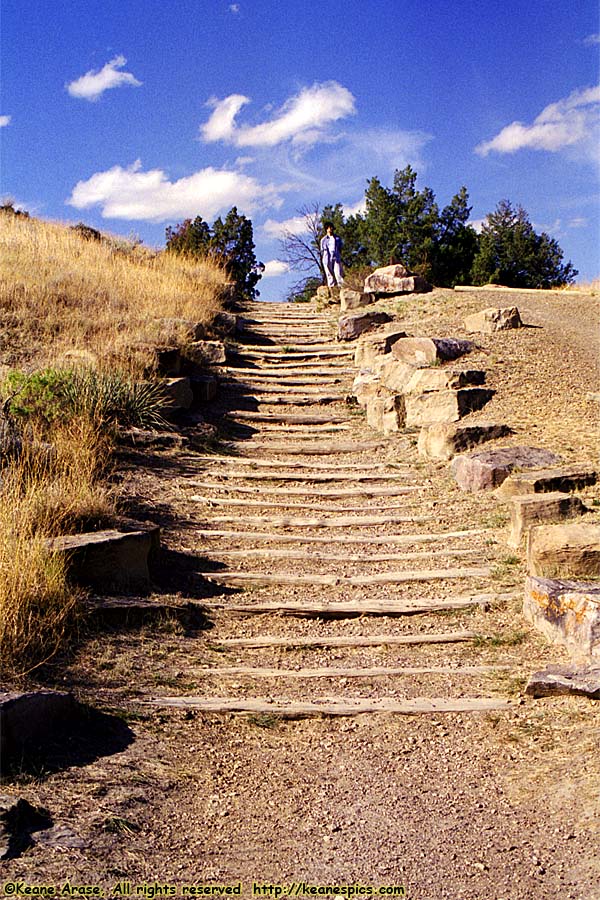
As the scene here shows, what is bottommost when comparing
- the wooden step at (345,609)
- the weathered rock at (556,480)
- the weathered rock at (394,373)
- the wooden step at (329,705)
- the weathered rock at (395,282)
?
the wooden step at (329,705)

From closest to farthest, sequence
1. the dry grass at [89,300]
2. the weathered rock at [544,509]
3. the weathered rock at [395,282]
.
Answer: the weathered rock at [544,509]
the dry grass at [89,300]
the weathered rock at [395,282]

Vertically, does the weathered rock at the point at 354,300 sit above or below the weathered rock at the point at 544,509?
above

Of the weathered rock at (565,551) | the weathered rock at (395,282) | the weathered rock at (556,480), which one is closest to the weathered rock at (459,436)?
the weathered rock at (556,480)

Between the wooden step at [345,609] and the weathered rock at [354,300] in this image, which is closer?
the wooden step at [345,609]

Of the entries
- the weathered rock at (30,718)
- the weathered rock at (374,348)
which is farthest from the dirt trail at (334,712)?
the weathered rock at (374,348)

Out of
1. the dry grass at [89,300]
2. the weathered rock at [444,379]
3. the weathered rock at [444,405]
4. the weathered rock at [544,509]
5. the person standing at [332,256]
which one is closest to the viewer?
the weathered rock at [544,509]

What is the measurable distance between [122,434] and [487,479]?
12.0ft

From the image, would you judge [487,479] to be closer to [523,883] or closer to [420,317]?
[523,883]

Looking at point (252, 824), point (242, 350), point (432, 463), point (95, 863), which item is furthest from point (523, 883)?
point (242, 350)

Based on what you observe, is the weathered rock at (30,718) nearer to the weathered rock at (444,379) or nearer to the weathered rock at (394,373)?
the weathered rock at (444,379)

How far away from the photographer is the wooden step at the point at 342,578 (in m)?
6.56

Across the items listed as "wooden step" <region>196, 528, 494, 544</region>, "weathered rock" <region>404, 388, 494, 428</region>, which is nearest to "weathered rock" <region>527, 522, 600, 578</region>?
"wooden step" <region>196, 528, 494, 544</region>

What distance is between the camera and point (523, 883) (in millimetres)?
3254

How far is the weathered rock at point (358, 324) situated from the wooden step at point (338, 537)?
6.62 metres
